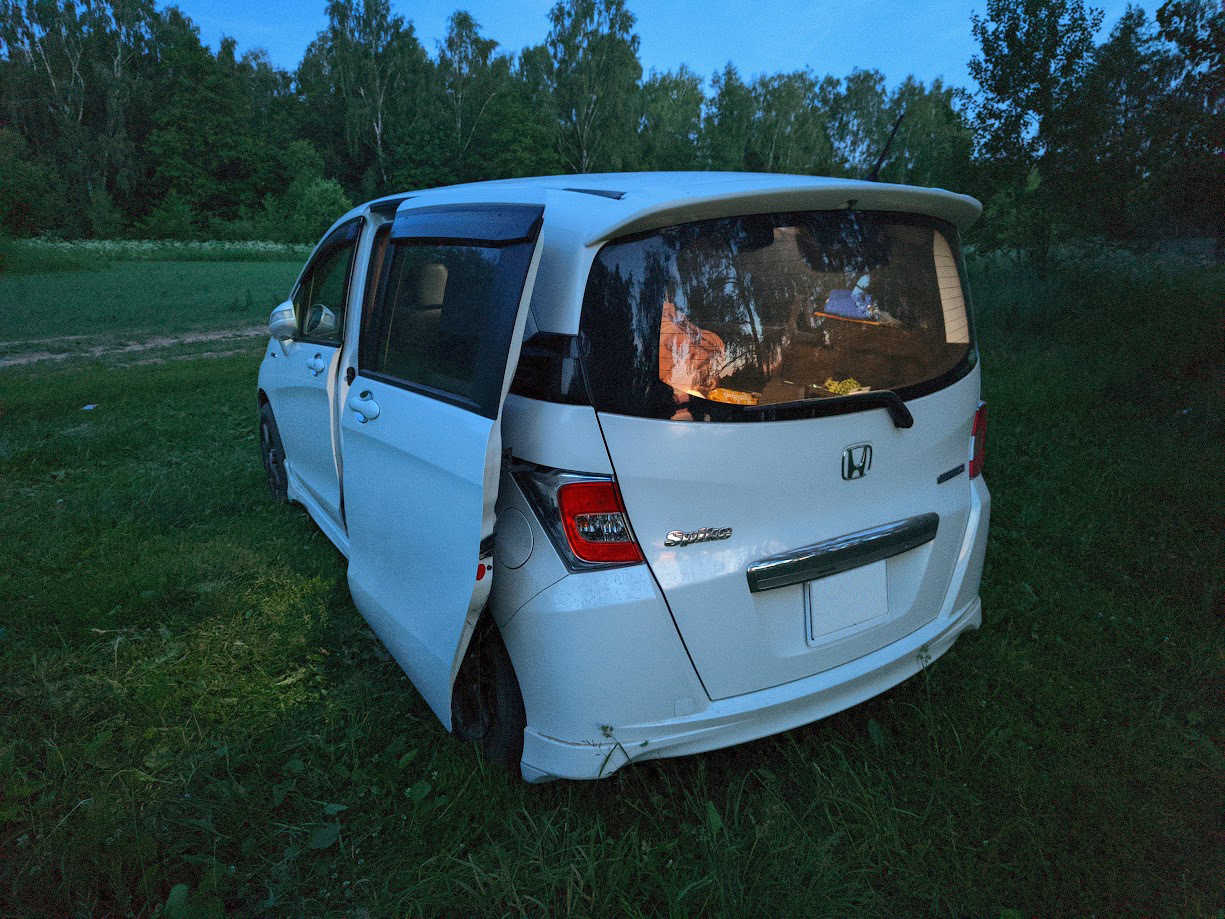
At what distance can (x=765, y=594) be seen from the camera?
2000mm

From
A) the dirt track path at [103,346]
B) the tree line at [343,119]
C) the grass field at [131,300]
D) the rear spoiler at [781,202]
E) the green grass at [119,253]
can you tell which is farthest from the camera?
the tree line at [343,119]

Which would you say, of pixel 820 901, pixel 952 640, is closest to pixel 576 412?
pixel 820 901

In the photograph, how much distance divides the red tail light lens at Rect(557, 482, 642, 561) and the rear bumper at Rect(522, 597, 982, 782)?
0.44 metres

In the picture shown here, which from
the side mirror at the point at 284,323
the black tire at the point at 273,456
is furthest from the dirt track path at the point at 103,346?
the side mirror at the point at 284,323

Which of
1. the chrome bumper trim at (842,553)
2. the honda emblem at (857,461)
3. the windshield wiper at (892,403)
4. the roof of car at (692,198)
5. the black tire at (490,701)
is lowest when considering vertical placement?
the black tire at (490,701)

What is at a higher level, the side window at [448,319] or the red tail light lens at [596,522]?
the side window at [448,319]

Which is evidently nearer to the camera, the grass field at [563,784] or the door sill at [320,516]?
the grass field at [563,784]

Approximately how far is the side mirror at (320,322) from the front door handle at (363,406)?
0.76 m

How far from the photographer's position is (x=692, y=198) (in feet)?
6.21

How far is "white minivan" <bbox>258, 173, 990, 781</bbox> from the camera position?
6.27 ft

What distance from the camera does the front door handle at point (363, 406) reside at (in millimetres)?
2611

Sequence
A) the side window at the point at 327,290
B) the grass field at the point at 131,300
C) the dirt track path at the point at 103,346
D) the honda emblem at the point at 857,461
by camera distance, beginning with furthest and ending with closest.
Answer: the grass field at the point at 131,300, the dirt track path at the point at 103,346, the side window at the point at 327,290, the honda emblem at the point at 857,461

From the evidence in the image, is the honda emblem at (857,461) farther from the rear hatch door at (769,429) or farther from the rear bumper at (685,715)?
the rear bumper at (685,715)

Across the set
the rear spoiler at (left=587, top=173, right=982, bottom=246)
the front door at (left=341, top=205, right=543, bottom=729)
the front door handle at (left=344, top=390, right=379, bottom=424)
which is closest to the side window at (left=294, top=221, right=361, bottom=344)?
the front door at (left=341, top=205, right=543, bottom=729)
